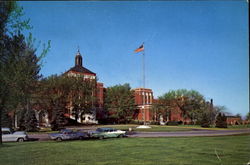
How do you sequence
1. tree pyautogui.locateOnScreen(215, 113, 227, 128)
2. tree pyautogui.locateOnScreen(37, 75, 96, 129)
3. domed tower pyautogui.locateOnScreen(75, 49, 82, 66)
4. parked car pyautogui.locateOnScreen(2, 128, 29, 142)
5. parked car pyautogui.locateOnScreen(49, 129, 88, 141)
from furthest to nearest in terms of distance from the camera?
tree pyautogui.locateOnScreen(215, 113, 227, 128), parked car pyautogui.locateOnScreen(2, 128, 29, 142), parked car pyautogui.locateOnScreen(49, 129, 88, 141), tree pyautogui.locateOnScreen(37, 75, 96, 129), domed tower pyautogui.locateOnScreen(75, 49, 82, 66)

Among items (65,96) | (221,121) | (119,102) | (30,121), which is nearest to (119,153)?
(119,102)

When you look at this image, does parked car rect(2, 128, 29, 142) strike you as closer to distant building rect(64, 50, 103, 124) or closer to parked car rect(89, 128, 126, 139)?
distant building rect(64, 50, 103, 124)

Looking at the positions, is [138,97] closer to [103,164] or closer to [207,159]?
[103,164]

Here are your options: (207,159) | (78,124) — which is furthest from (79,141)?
(207,159)

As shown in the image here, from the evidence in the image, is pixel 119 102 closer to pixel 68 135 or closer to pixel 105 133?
pixel 105 133

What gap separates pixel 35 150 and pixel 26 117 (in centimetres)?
130

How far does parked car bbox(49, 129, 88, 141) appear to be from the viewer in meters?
5.82

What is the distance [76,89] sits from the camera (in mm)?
5645

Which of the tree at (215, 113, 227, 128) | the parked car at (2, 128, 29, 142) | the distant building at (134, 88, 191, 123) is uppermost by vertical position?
the distant building at (134, 88, 191, 123)

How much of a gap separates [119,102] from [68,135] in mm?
1804

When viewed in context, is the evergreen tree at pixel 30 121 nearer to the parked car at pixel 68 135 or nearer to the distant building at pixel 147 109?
the parked car at pixel 68 135

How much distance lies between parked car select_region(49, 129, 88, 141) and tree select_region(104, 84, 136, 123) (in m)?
0.94

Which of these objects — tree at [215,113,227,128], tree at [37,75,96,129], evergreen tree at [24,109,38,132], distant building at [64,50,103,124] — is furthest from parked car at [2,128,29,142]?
tree at [215,113,227,128]

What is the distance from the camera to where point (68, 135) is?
6156mm
